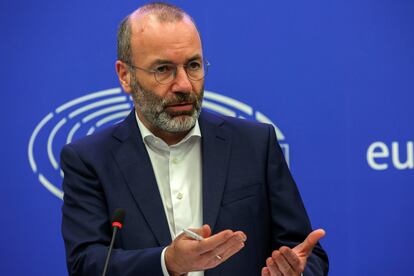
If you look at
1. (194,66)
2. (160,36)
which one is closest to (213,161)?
(194,66)

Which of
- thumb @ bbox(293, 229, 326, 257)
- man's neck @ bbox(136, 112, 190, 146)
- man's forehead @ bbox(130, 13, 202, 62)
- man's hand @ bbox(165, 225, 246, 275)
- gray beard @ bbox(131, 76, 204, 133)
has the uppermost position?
man's forehead @ bbox(130, 13, 202, 62)

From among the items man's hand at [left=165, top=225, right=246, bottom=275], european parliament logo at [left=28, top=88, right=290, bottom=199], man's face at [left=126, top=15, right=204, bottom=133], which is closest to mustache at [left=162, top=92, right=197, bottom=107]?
man's face at [left=126, top=15, right=204, bottom=133]

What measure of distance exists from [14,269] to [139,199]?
152 cm

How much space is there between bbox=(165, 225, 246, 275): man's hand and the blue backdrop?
1.60 meters

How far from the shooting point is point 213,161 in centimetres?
246

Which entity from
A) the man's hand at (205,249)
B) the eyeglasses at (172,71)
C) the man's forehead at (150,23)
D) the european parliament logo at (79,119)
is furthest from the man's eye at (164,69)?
the european parliament logo at (79,119)

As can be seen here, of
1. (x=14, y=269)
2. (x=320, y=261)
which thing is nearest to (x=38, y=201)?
(x=14, y=269)

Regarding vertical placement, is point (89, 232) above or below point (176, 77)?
below

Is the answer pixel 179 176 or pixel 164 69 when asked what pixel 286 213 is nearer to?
pixel 179 176

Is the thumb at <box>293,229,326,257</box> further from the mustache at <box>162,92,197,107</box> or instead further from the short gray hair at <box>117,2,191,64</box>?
the short gray hair at <box>117,2,191,64</box>

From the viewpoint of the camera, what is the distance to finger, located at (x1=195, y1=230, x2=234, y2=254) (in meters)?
1.85

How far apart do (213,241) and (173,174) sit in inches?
25.0

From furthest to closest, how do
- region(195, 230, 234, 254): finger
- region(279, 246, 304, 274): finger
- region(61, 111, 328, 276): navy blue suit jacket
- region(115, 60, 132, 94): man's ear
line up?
region(115, 60, 132, 94): man's ear, region(61, 111, 328, 276): navy blue suit jacket, region(279, 246, 304, 274): finger, region(195, 230, 234, 254): finger

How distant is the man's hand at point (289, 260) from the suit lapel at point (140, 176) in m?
0.44
